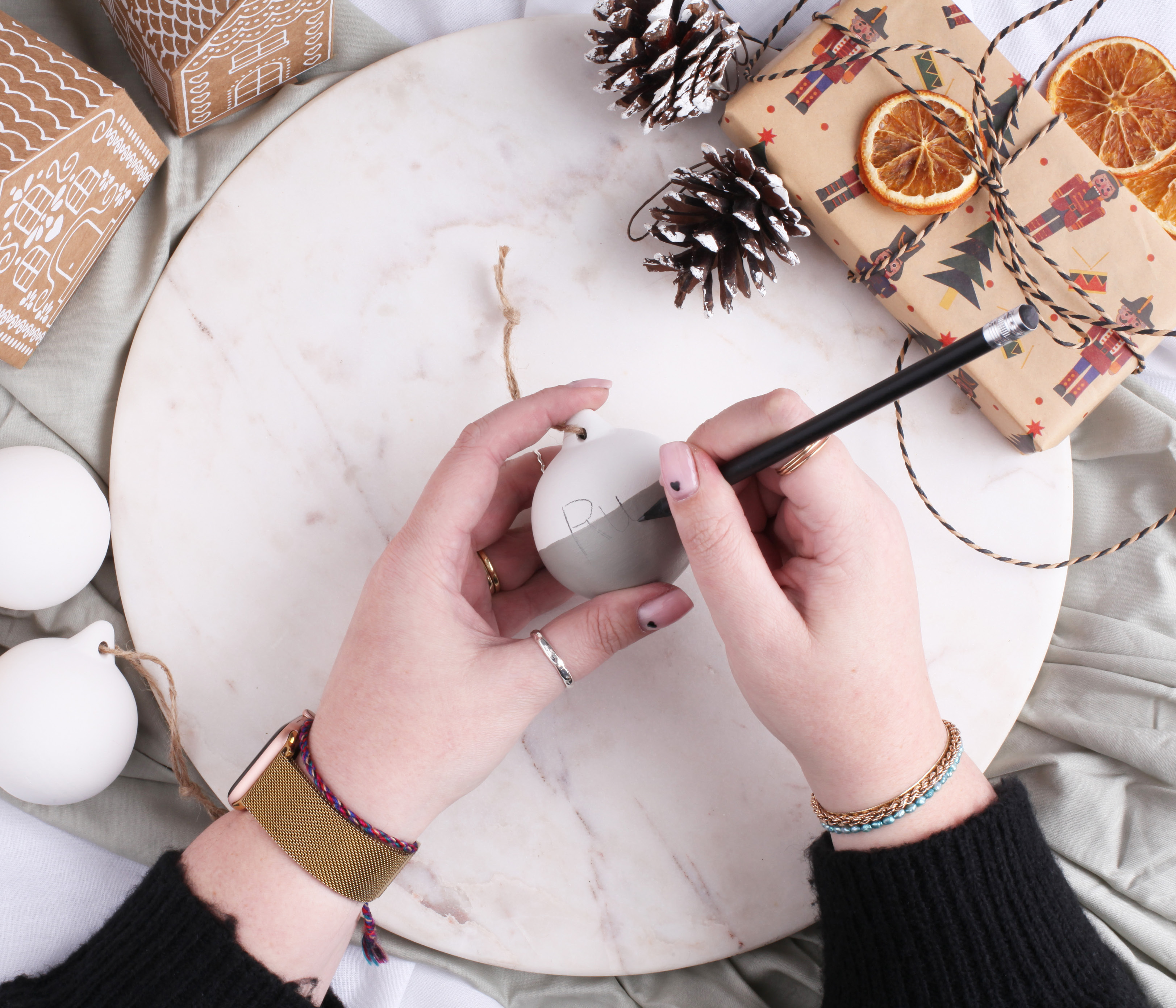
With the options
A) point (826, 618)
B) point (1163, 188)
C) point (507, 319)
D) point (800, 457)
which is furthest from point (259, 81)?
point (1163, 188)

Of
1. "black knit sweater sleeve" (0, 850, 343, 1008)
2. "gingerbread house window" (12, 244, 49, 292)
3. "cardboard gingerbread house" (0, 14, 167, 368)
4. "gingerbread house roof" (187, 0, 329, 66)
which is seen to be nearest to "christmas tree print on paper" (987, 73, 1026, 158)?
"gingerbread house roof" (187, 0, 329, 66)

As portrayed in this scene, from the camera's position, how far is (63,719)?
813 millimetres

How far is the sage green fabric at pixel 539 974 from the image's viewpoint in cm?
93

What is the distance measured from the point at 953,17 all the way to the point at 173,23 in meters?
0.86

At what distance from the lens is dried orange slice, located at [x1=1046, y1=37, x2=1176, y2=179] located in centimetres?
102

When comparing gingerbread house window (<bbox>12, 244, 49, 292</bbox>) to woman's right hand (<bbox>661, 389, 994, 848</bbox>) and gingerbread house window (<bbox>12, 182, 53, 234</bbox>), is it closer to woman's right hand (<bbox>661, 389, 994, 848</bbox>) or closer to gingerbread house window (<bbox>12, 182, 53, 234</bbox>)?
gingerbread house window (<bbox>12, 182, 53, 234</bbox>)

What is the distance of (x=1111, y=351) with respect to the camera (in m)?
0.91

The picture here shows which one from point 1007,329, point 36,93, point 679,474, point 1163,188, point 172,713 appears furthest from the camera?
point 1163,188

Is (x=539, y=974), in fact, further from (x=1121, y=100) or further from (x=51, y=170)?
(x=1121, y=100)

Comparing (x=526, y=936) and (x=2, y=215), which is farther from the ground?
(x=2, y=215)

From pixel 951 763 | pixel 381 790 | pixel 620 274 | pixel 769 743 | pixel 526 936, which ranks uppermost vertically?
pixel 620 274

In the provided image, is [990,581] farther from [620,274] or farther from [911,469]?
[620,274]

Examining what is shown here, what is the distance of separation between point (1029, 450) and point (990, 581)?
0.53 feet

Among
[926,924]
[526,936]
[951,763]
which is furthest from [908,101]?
[526,936]
